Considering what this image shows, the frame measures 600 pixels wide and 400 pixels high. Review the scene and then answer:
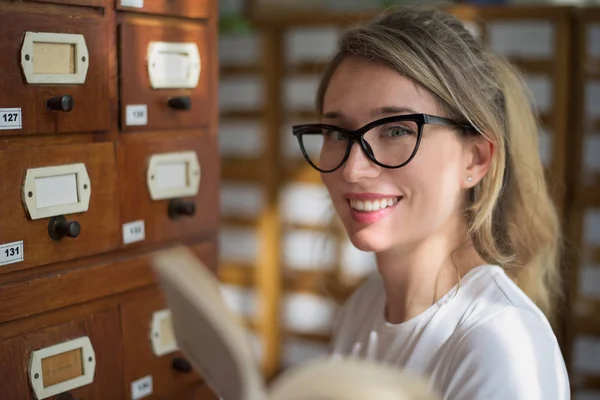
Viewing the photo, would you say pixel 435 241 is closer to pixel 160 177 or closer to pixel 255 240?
pixel 160 177

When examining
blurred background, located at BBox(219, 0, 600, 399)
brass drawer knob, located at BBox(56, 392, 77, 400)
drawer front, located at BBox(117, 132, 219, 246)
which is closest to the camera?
brass drawer knob, located at BBox(56, 392, 77, 400)

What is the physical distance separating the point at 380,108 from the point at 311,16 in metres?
2.02

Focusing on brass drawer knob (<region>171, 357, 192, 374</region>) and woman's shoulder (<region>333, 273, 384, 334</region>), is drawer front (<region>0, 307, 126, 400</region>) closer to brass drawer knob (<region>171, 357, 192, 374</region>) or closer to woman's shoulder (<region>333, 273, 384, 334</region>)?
brass drawer knob (<region>171, 357, 192, 374</region>)

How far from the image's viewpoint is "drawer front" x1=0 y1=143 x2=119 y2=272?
952mm

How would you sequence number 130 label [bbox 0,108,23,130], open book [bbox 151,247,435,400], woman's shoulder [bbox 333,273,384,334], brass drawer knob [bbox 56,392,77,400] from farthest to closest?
woman's shoulder [bbox 333,273,384,334]
brass drawer knob [bbox 56,392,77,400]
number 130 label [bbox 0,108,23,130]
open book [bbox 151,247,435,400]

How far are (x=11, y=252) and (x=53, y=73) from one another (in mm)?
A: 240

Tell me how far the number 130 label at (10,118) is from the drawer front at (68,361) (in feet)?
0.89

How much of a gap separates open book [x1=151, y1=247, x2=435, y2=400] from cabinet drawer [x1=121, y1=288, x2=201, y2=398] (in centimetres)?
46

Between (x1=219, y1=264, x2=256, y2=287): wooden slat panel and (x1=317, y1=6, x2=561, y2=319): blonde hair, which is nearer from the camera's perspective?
(x1=317, y1=6, x2=561, y2=319): blonde hair

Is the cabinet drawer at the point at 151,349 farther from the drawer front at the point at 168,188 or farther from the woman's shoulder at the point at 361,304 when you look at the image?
the woman's shoulder at the point at 361,304

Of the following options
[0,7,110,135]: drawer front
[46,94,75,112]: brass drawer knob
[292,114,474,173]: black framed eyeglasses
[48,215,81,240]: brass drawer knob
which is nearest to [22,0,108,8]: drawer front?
[0,7,110,135]: drawer front

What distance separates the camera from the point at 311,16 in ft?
9.91

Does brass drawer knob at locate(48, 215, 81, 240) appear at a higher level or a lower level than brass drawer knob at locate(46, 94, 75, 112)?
lower

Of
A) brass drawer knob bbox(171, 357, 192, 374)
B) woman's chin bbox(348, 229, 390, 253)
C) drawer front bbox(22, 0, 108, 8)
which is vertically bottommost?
brass drawer knob bbox(171, 357, 192, 374)
